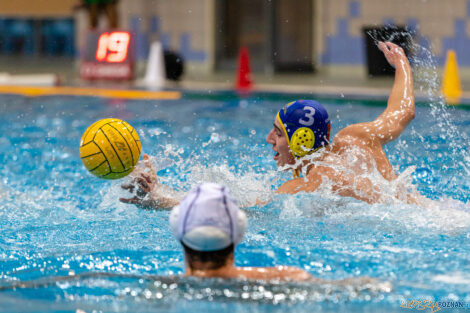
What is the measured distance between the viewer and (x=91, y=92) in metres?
10.4

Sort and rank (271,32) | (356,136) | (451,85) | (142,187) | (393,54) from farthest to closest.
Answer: (271,32)
(451,85)
(393,54)
(356,136)
(142,187)

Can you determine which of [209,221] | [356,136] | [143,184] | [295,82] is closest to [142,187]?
[143,184]

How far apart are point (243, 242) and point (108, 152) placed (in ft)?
2.83

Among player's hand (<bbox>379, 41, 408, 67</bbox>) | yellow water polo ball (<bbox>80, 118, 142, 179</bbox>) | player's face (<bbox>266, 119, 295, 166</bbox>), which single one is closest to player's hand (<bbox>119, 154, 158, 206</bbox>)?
yellow water polo ball (<bbox>80, 118, 142, 179</bbox>)

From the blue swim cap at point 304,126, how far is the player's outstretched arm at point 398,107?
453 millimetres

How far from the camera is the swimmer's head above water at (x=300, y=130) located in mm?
3729

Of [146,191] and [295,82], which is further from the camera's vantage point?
[295,82]

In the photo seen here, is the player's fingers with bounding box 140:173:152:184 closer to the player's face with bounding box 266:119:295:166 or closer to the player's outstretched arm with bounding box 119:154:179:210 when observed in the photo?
the player's outstretched arm with bounding box 119:154:179:210

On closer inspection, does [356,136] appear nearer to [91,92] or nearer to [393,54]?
[393,54]

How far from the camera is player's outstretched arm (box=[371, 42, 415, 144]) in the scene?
4.06m

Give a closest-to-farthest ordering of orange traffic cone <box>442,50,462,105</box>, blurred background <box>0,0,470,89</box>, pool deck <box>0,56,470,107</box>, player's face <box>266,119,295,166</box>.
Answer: player's face <box>266,119,295,166</box> → orange traffic cone <box>442,50,462,105</box> → pool deck <box>0,56,470,107</box> → blurred background <box>0,0,470,89</box>

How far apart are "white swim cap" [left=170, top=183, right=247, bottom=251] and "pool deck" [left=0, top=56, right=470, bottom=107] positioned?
6764 mm

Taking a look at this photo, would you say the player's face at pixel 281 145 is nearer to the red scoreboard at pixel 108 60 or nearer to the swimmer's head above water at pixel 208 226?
the swimmer's head above water at pixel 208 226

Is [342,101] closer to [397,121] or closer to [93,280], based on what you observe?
[397,121]
